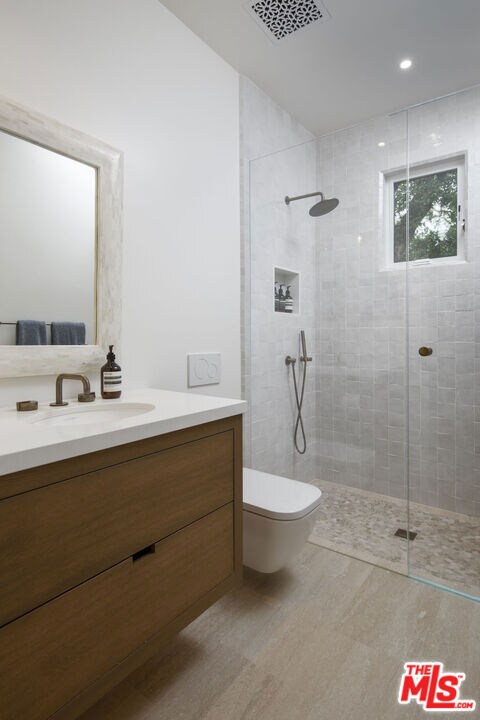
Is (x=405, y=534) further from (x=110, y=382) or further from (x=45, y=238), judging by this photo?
(x=45, y=238)

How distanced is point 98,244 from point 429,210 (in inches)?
62.3

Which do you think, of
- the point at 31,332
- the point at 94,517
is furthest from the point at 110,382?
the point at 94,517

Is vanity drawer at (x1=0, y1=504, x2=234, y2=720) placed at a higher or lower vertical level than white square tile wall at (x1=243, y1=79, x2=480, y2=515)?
lower

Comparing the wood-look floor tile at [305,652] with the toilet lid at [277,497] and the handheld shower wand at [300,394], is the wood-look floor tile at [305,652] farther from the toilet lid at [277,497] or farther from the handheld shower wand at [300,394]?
the handheld shower wand at [300,394]

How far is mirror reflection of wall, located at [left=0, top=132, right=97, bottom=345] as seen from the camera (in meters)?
1.21

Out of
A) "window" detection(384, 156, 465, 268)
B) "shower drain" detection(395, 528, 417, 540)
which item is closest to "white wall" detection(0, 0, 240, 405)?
"window" detection(384, 156, 465, 268)

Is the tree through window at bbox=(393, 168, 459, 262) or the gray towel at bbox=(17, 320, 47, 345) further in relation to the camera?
the tree through window at bbox=(393, 168, 459, 262)

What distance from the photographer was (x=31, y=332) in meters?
1.25

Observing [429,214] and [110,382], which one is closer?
[110,382]

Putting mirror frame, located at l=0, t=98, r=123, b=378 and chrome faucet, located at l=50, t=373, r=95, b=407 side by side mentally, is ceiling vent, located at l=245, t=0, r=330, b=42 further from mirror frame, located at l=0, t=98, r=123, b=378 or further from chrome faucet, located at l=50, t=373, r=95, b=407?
chrome faucet, located at l=50, t=373, r=95, b=407

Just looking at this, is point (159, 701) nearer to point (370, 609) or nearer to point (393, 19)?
point (370, 609)

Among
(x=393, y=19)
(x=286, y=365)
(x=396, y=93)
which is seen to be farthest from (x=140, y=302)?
(x=396, y=93)

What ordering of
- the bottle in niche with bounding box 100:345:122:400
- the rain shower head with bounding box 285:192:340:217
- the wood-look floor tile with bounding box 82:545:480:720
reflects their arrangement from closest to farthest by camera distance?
the wood-look floor tile with bounding box 82:545:480:720, the bottle in niche with bounding box 100:345:122:400, the rain shower head with bounding box 285:192:340:217

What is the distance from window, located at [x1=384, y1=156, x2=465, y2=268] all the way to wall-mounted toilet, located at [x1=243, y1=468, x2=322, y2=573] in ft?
4.37
